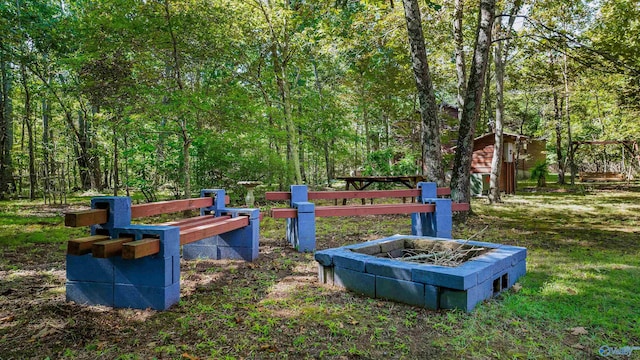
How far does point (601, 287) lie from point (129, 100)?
35.9 feet

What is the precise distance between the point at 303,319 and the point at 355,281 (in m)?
0.84

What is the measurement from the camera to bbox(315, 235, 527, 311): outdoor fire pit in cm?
313

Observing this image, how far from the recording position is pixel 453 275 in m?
3.04

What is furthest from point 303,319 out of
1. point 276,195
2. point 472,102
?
point 472,102

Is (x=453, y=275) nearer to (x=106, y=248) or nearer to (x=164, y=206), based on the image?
(x=106, y=248)

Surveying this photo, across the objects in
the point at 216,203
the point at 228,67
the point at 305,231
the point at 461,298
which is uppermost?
the point at 228,67

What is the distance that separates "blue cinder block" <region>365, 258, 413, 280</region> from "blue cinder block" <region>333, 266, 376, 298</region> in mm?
75

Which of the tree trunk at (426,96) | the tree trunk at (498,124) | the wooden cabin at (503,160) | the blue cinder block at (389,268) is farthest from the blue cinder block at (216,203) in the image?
the wooden cabin at (503,160)

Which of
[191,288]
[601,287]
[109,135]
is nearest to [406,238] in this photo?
[601,287]

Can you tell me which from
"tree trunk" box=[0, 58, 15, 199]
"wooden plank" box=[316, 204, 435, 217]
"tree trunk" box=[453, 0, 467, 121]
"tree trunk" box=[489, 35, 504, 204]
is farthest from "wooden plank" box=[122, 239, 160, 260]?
"tree trunk" box=[0, 58, 15, 199]

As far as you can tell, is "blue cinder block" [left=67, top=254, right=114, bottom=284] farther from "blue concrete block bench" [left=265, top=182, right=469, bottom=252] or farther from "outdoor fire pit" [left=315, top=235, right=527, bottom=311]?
"blue concrete block bench" [left=265, top=182, right=469, bottom=252]

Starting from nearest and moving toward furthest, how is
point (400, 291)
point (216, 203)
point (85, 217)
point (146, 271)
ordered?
1. point (85, 217)
2. point (146, 271)
3. point (400, 291)
4. point (216, 203)

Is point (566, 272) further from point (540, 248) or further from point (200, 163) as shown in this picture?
point (200, 163)

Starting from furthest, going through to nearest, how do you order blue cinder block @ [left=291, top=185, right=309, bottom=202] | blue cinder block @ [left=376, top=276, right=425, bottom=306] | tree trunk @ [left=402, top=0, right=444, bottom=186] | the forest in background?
the forest in background → tree trunk @ [left=402, top=0, right=444, bottom=186] → blue cinder block @ [left=291, top=185, right=309, bottom=202] → blue cinder block @ [left=376, top=276, right=425, bottom=306]
